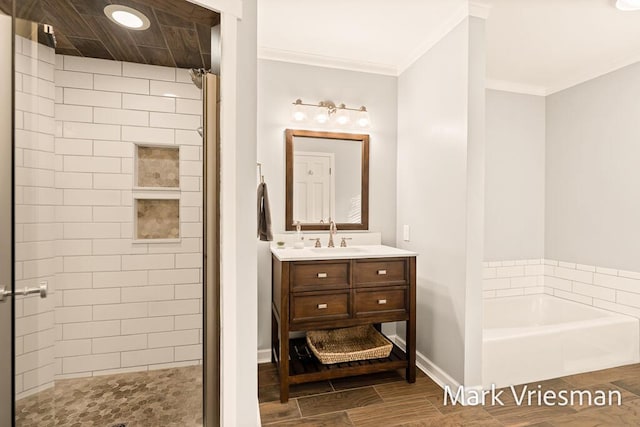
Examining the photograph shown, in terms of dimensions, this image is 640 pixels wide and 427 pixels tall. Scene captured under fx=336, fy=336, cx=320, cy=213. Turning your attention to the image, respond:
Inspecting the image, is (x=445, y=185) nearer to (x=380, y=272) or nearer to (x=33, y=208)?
(x=380, y=272)

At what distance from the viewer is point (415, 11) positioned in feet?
6.89

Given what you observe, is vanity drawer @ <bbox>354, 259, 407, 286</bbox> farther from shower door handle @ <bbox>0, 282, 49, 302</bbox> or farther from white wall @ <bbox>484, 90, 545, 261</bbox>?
shower door handle @ <bbox>0, 282, 49, 302</bbox>

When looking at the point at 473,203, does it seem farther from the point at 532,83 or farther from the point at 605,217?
the point at 532,83

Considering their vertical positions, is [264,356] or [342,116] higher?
[342,116]

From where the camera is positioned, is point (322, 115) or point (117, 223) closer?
point (117, 223)

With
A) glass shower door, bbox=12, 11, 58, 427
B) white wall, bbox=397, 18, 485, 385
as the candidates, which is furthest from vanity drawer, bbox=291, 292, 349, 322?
glass shower door, bbox=12, 11, 58, 427

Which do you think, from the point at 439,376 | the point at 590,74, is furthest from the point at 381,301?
the point at 590,74

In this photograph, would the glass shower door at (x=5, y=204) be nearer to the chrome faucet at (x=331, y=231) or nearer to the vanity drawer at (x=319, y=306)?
the vanity drawer at (x=319, y=306)

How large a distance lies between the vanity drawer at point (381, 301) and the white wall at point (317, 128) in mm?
729

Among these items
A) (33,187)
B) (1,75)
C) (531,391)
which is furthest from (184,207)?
(531,391)

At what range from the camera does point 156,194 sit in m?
1.93

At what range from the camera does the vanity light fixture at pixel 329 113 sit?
262 cm

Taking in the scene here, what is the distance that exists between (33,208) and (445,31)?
95.7 inches

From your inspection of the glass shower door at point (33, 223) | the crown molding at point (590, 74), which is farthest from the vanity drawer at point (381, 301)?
the crown molding at point (590, 74)
